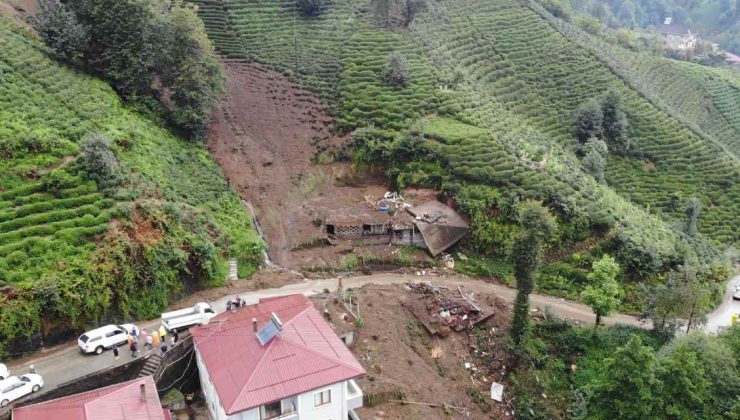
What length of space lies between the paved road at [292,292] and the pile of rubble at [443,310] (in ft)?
6.41

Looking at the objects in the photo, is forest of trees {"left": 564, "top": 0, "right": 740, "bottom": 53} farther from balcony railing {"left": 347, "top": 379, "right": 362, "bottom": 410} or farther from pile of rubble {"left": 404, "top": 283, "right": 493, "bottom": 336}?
balcony railing {"left": 347, "top": 379, "right": 362, "bottom": 410}

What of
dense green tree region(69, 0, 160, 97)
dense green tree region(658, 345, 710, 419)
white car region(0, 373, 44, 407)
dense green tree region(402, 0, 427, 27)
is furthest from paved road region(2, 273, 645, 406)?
dense green tree region(402, 0, 427, 27)

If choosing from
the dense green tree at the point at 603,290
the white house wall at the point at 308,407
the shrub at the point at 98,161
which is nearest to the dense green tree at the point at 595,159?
the dense green tree at the point at 603,290

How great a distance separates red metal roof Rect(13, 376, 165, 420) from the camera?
18781 mm

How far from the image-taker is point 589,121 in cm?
4778

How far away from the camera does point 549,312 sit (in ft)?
104

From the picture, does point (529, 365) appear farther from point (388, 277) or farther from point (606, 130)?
point (606, 130)

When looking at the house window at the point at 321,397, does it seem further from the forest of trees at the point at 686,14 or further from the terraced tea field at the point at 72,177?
the forest of trees at the point at 686,14

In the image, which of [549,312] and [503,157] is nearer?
[549,312]

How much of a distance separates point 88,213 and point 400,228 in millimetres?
18317

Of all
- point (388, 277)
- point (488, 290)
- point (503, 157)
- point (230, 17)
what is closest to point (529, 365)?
point (488, 290)

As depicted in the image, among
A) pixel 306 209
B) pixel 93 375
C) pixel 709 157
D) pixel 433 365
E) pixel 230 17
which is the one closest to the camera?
pixel 93 375

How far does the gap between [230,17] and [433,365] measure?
4148cm

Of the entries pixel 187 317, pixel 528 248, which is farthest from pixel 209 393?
pixel 528 248
